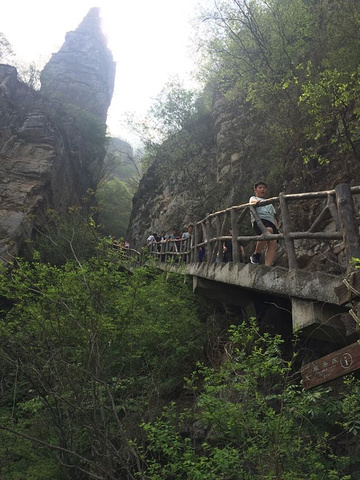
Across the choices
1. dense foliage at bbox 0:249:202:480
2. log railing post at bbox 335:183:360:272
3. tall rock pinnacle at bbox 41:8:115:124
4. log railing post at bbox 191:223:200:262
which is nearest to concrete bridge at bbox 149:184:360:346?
log railing post at bbox 335:183:360:272

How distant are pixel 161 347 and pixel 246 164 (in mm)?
11953

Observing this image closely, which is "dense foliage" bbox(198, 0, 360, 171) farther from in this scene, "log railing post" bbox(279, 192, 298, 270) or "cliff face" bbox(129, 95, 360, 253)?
"log railing post" bbox(279, 192, 298, 270)

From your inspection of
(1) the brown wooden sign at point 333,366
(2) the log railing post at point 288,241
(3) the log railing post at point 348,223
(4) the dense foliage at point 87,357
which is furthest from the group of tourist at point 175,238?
(1) the brown wooden sign at point 333,366

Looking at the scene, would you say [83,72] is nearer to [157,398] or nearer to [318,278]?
[157,398]

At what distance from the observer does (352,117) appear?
10.3 m

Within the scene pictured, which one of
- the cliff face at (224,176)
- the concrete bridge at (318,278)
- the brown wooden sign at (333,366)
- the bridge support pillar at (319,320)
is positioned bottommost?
the brown wooden sign at (333,366)

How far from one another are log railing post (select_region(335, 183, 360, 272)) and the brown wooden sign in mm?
769

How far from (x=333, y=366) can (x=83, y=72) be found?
165ft

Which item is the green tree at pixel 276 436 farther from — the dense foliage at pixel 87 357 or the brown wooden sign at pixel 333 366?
the dense foliage at pixel 87 357

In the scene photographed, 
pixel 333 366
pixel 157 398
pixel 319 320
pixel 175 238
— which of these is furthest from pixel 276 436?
pixel 175 238

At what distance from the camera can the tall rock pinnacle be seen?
4130 cm

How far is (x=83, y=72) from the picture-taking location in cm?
4562

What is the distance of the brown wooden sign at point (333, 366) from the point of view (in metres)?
2.99

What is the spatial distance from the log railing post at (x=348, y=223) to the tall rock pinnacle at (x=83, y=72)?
36995 millimetres
